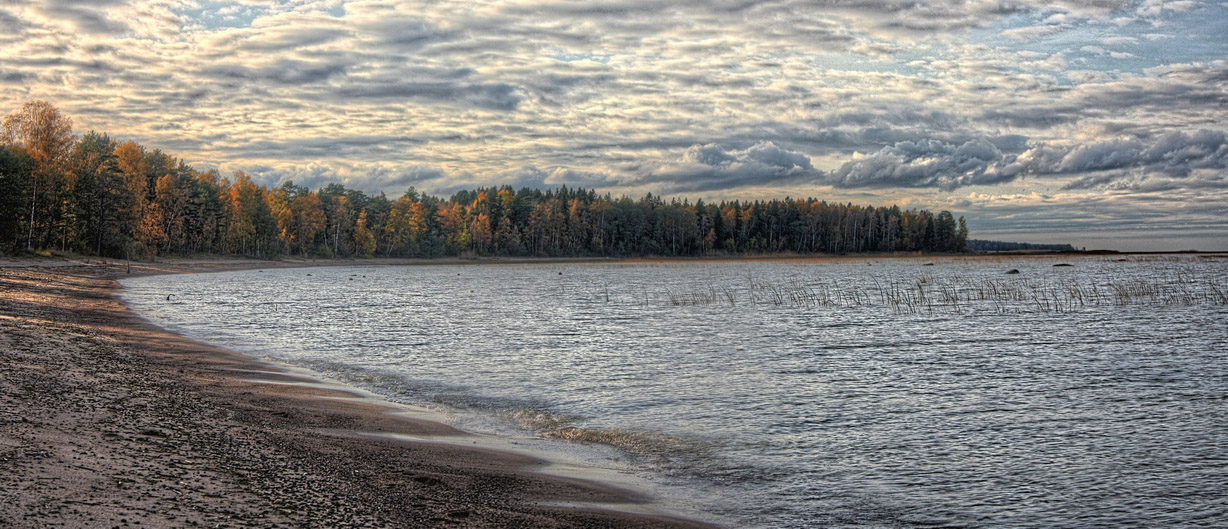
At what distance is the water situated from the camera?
1040cm

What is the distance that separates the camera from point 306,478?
890 centimetres

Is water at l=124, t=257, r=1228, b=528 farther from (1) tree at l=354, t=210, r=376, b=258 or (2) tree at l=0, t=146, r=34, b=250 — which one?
(1) tree at l=354, t=210, r=376, b=258

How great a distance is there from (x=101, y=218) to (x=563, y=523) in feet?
340

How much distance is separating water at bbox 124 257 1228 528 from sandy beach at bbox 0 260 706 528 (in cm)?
229

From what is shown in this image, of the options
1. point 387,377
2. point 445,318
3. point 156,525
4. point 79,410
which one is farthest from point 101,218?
point 156,525

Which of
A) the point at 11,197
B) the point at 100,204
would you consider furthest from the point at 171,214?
the point at 11,197

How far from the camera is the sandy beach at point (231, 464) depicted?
736 cm

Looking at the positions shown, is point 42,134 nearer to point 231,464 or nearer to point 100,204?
point 100,204

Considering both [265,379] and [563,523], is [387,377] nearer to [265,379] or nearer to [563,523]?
[265,379]

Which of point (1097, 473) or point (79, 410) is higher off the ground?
point (79, 410)

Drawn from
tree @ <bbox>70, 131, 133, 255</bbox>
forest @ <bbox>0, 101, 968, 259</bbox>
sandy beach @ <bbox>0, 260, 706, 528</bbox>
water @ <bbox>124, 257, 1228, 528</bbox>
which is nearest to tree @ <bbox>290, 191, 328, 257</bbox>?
forest @ <bbox>0, 101, 968, 259</bbox>

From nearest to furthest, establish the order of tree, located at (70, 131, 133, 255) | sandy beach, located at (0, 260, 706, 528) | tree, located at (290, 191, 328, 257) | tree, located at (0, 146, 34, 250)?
1. sandy beach, located at (0, 260, 706, 528)
2. tree, located at (0, 146, 34, 250)
3. tree, located at (70, 131, 133, 255)
4. tree, located at (290, 191, 328, 257)

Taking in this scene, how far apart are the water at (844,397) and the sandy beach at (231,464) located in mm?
2289

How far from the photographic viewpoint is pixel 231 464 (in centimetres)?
912
